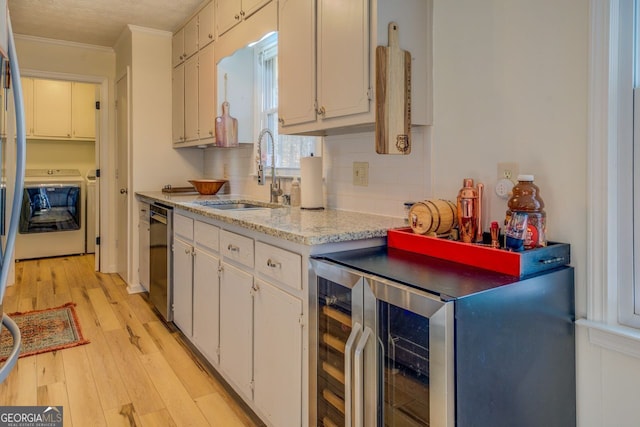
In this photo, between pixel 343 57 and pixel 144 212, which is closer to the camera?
pixel 343 57

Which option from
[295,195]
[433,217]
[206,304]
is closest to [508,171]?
[433,217]

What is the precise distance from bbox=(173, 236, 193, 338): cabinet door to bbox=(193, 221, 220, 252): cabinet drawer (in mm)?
150

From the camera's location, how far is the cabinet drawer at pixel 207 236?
2.31 metres

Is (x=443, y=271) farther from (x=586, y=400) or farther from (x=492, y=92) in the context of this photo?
(x=492, y=92)

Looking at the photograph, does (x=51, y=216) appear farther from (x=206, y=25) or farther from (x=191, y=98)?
(x=206, y=25)

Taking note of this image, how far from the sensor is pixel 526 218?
1361 mm

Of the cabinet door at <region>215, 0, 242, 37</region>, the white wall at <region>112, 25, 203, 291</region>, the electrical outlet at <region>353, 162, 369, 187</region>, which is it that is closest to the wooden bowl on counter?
the white wall at <region>112, 25, 203, 291</region>

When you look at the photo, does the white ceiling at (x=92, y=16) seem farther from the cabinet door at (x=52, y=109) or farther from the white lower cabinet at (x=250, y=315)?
the white lower cabinet at (x=250, y=315)

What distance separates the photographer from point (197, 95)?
11.8 ft

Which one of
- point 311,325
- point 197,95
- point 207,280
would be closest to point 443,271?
point 311,325

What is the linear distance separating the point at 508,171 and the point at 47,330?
10.4ft

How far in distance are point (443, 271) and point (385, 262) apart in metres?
0.20

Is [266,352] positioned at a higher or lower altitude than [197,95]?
lower

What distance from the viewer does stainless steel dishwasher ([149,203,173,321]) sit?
3068 mm
